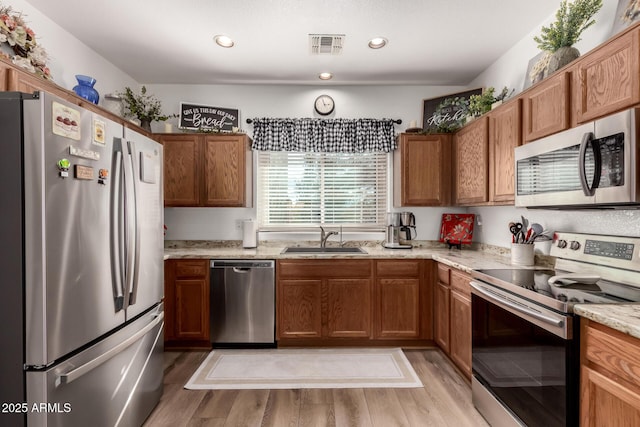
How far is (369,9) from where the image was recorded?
7.58 ft

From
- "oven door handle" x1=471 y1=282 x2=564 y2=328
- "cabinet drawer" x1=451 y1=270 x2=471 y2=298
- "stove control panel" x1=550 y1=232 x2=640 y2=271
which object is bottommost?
"cabinet drawer" x1=451 y1=270 x2=471 y2=298

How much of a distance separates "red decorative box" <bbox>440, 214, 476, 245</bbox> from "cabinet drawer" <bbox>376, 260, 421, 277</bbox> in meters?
0.65

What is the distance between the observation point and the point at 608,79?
1551 millimetres

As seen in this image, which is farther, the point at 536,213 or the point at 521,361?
the point at 536,213

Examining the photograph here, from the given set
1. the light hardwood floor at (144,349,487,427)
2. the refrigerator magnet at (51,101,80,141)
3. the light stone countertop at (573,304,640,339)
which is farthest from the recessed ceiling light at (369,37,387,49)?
the light hardwood floor at (144,349,487,427)

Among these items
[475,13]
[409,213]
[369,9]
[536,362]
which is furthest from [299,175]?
[536,362]

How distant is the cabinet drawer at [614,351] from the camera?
1.10 meters

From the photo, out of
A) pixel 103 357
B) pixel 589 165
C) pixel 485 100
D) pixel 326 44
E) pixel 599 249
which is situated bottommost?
pixel 103 357

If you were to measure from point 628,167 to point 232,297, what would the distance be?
285 cm

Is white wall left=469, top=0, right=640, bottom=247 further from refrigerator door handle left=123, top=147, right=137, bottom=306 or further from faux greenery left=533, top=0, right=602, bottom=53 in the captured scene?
refrigerator door handle left=123, top=147, right=137, bottom=306

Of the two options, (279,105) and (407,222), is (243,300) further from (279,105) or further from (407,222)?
(279,105)

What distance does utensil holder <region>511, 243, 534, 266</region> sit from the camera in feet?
7.60

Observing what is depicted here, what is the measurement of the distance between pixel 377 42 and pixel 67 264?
8.70 ft

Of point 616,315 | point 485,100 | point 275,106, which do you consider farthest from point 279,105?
point 616,315
